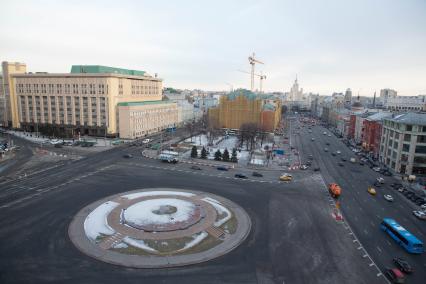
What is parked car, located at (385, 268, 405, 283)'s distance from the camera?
25.9m

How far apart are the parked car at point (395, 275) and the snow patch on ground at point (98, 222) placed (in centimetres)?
2921

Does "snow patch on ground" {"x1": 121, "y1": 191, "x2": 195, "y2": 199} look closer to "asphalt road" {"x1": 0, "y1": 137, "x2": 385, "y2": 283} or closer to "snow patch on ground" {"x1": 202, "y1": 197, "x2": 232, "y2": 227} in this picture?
"asphalt road" {"x1": 0, "y1": 137, "x2": 385, "y2": 283}

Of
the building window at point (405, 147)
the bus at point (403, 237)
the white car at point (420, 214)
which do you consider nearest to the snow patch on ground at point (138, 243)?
the bus at point (403, 237)

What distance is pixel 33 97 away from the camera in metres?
110

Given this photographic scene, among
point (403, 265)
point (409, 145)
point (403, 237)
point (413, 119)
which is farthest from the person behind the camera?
point (413, 119)

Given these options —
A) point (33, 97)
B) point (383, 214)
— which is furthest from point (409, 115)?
point (33, 97)

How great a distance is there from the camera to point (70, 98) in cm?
10431

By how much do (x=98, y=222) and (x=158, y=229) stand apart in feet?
26.3

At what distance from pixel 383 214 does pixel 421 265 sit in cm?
1363

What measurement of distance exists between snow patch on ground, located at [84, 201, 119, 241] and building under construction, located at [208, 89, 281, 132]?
8413cm

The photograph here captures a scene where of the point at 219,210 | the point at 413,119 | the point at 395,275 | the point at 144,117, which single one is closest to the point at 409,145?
the point at 413,119

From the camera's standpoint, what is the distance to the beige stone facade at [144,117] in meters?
101

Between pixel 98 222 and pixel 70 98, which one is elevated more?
pixel 70 98

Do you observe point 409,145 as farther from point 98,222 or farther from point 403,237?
point 98,222
